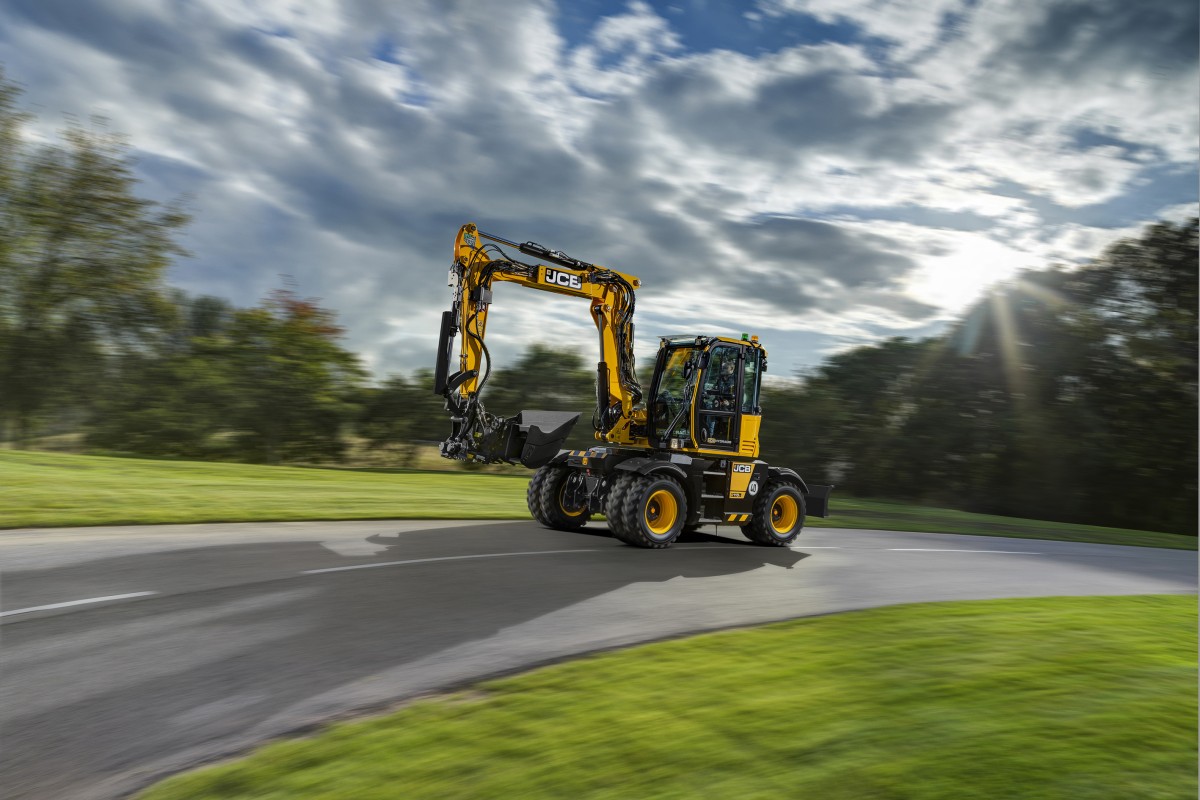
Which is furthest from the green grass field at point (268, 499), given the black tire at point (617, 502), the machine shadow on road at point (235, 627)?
the black tire at point (617, 502)

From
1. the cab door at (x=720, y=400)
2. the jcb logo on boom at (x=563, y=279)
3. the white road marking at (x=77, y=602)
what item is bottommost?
the white road marking at (x=77, y=602)

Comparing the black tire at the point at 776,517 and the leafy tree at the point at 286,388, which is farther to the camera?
the leafy tree at the point at 286,388

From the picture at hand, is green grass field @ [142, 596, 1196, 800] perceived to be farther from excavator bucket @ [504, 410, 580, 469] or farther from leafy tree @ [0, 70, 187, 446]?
leafy tree @ [0, 70, 187, 446]

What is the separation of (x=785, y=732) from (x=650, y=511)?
8806 millimetres

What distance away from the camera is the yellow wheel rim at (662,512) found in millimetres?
13234

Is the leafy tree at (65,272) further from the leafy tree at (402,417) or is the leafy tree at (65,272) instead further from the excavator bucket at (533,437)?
the excavator bucket at (533,437)

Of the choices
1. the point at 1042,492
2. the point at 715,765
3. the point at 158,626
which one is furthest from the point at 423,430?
the point at 715,765

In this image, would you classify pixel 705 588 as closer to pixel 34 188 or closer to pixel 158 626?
pixel 158 626

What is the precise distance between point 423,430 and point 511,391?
408 centimetres

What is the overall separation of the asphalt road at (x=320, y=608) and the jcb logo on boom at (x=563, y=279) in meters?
4.13

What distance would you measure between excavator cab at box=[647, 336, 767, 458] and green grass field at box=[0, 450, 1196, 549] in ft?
13.9

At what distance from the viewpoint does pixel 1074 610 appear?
8.29 metres

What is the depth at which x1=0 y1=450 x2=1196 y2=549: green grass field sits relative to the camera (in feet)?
46.7

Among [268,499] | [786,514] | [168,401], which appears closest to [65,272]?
[168,401]
